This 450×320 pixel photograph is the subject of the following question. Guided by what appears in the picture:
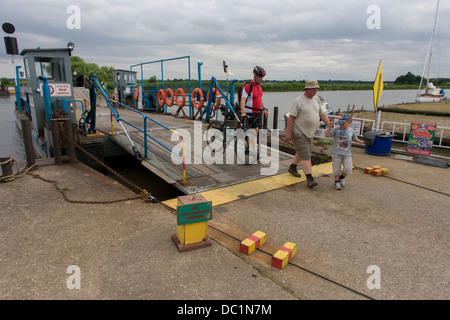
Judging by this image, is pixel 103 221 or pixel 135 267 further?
pixel 103 221

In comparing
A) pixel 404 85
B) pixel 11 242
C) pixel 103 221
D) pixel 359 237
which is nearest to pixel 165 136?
pixel 103 221

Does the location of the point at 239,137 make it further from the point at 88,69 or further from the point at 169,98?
the point at 88,69

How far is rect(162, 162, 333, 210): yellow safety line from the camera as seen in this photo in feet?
14.7

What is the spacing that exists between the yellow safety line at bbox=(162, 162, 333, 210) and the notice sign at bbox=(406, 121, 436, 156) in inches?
128

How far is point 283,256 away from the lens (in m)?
2.80

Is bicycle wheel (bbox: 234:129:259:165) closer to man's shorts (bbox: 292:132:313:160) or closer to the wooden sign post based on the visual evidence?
man's shorts (bbox: 292:132:313:160)

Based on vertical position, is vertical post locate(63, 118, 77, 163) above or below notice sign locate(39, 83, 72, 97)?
below

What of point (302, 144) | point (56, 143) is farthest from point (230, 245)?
point (56, 143)

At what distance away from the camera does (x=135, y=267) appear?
2762 mm

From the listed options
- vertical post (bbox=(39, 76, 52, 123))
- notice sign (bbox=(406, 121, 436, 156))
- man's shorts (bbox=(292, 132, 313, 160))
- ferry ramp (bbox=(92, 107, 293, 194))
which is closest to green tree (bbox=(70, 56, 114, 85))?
vertical post (bbox=(39, 76, 52, 123))

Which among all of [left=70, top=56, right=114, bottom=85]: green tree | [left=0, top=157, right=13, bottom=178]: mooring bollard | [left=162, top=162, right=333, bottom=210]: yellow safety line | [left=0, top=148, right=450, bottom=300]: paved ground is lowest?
[left=0, top=148, right=450, bottom=300]: paved ground

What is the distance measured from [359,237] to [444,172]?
4270 millimetres

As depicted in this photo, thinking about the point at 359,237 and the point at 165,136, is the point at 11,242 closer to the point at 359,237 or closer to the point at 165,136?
the point at 359,237
